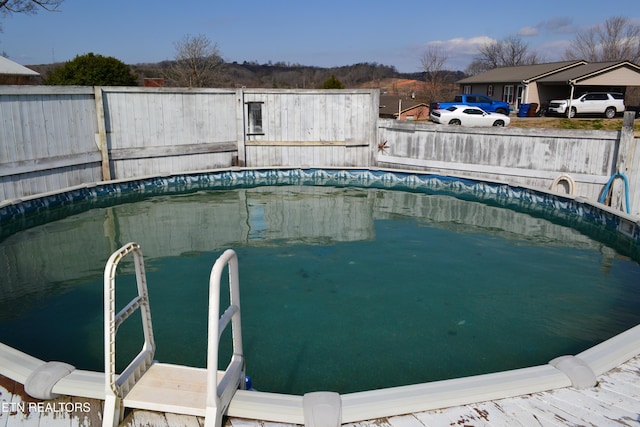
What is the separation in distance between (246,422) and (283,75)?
7017 centimetres

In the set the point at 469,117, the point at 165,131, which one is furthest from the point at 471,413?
the point at 469,117

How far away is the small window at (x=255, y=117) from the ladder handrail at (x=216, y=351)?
960 centimetres

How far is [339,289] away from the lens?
19.0ft

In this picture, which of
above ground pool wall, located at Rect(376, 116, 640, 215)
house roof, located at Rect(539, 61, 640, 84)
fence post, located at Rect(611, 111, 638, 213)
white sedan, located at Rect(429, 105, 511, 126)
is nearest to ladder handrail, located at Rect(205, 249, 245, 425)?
fence post, located at Rect(611, 111, 638, 213)

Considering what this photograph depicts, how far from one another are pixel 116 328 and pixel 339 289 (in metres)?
3.57

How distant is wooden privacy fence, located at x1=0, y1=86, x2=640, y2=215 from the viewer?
8.80m

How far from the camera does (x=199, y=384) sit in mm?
2770

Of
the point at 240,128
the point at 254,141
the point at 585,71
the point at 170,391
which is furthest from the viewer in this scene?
the point at 585,71

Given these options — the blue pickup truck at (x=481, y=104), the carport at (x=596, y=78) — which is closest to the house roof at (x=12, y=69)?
the blue pickup truck at (x=481, y=104)

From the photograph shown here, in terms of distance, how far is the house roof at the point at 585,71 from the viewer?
23.4 metres

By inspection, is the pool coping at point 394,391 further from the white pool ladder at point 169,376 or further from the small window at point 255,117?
the small window at point 255,117

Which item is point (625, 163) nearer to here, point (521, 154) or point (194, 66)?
point (521, 154)

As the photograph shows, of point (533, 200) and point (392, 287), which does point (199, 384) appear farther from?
point (533, 200)

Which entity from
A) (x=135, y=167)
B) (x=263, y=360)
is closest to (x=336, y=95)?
(x=135, y=167)
